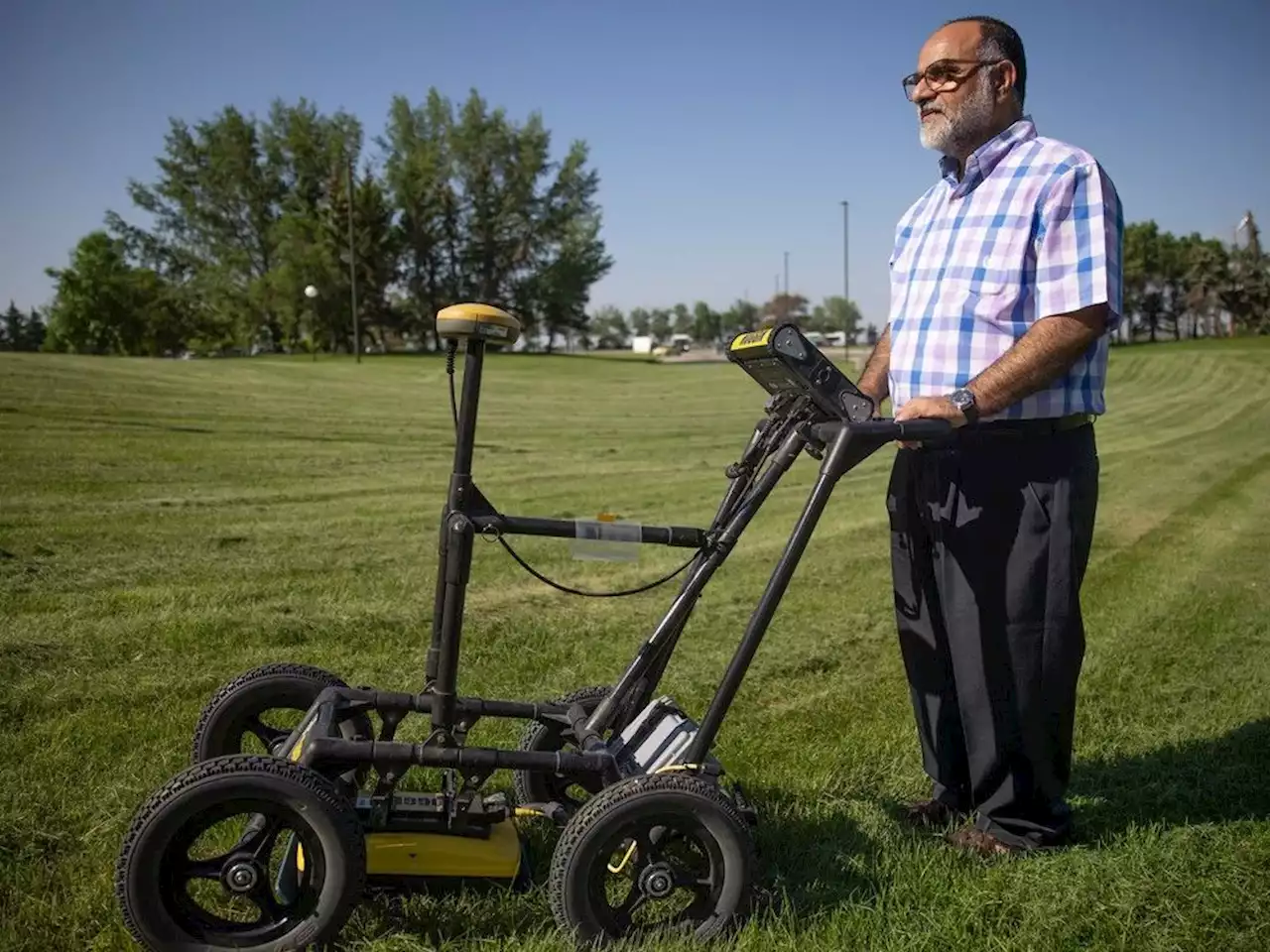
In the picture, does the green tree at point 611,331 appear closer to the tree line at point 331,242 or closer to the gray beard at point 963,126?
the tree line at point 331,242

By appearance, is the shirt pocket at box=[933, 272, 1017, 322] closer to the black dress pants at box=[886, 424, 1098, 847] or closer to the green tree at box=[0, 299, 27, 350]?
the black dress pants at box=[886, 424, 1098, 847]

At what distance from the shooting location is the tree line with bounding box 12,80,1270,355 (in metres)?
60.5

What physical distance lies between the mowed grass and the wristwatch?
1.41 meters

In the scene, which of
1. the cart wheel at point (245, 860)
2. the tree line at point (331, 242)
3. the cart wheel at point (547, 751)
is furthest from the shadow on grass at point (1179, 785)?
the tree line at point (331, 242)

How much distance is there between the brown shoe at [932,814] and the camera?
12.5ft

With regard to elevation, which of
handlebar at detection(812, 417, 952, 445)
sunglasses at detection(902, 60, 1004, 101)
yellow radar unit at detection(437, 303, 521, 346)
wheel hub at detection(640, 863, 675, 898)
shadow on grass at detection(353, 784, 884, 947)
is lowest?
shadow on grass at detection(353, 784, 884, 947)

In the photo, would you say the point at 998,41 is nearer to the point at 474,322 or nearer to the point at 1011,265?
the point at 1011,265

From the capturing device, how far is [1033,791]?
3.51 metres

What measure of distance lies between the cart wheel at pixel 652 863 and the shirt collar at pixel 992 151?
2.05 metres

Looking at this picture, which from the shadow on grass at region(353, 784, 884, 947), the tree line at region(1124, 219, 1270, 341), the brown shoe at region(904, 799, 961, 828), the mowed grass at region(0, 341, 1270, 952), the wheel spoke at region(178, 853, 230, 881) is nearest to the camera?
the wheel spoke at region(178, 853, 230, 881)

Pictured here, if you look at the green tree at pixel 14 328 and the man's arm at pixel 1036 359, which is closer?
the man's arm at pixel 1036 359

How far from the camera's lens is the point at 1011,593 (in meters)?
3.39

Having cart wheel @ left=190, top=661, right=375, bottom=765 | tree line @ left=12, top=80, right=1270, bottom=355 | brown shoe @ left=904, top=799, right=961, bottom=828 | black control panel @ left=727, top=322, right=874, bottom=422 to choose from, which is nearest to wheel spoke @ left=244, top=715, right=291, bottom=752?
cart wheel @ left=190, top=661, right=375, bottom=765

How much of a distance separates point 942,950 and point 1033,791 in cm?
81
